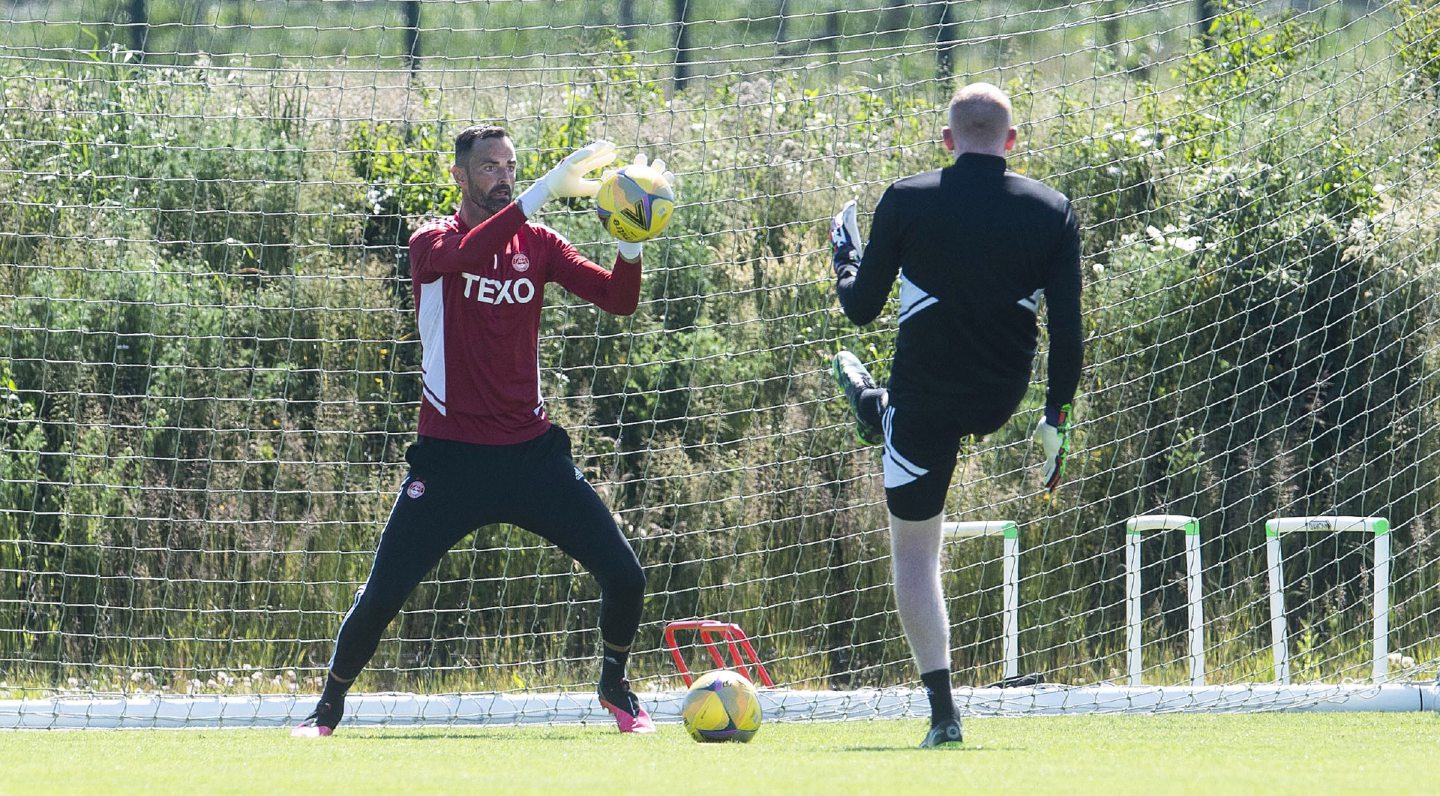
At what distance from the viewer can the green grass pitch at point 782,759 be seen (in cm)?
379

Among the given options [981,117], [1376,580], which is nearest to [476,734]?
[981,117]

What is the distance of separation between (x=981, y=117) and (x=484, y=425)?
6.25ft

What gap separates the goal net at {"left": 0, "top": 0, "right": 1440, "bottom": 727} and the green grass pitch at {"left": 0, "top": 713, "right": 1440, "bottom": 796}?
1.57 meters

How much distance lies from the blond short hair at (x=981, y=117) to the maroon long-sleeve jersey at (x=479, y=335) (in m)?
1.38

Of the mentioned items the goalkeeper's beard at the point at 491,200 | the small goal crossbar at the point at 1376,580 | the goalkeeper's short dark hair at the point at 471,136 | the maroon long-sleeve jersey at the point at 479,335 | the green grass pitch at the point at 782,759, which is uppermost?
the goalkeeper's short dark hair at the point at 471,136

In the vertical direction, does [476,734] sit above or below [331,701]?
below

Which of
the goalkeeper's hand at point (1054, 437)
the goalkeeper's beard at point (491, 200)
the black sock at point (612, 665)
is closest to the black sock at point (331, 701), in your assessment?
the black sock at point (612, 665)

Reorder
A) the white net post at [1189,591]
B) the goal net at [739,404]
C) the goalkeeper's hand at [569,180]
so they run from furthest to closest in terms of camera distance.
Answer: the goal net at [739,404] < the white net post at [1189,591] < the goalkeeper's hand at [569,180]

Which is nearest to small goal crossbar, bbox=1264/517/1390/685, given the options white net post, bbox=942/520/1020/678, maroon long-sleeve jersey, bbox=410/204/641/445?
white net post, bbox=942/520/1020/678

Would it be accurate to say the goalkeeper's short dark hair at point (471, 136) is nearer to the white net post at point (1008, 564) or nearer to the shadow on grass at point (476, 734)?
the shadow on grass at point (476, 734)

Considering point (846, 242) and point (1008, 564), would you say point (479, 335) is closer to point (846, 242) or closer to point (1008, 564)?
point (846, 242)

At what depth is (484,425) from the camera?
18.0ft

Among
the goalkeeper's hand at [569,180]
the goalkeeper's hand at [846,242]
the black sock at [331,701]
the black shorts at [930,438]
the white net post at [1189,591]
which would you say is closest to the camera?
the black shorts at [930,438]

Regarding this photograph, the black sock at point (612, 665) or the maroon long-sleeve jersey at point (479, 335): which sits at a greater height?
the maroon long-sleeve jersey at point (479, 335)
